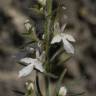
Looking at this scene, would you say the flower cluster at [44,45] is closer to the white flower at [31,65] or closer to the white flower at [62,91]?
the white flower at [31,65]

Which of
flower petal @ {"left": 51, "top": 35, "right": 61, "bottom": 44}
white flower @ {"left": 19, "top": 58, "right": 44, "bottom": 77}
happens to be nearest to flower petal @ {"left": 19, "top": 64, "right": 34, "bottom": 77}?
white flower @ {"left": 19, "top": 58, "right": 44, "bottom": 77}

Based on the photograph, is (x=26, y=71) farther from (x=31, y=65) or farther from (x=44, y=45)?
(x=44, y=45)

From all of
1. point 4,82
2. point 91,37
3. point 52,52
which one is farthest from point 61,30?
point 91,37

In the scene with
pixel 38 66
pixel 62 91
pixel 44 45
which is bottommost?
pixel 62 91

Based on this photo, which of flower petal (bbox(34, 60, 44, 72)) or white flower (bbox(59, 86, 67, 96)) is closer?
flower petal (bbox(34, 60, 44, 72))

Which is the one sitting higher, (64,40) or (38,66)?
(64,40)

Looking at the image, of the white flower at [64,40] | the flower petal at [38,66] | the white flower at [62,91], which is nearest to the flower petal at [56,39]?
the white flower at [64,40]

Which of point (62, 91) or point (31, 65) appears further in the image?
point (62, 91)

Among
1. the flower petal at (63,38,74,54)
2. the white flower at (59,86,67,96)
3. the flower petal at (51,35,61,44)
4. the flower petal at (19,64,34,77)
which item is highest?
the flower petal at (51,35,61,44)

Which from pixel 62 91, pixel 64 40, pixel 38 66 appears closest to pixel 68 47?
pixel 64 40

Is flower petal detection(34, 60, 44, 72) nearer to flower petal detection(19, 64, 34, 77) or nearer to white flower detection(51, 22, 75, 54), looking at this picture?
flower petal detection(19, 64, 34, 77)

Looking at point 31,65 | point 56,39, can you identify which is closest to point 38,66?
point 31,65

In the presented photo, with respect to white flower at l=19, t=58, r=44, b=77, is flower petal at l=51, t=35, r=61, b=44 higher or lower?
higher

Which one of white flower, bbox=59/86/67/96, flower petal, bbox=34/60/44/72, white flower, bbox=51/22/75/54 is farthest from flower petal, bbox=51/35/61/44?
white flower, bbox=59/86/67/96
